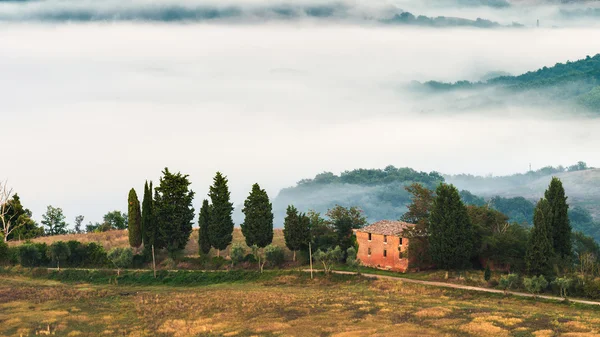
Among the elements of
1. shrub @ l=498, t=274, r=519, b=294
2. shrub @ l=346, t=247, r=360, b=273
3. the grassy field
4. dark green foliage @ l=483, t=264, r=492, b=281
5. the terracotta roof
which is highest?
the terracotta roof

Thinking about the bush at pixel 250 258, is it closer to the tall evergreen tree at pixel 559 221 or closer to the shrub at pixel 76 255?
the shrub at pixel 76 255

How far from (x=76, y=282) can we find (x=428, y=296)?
5114 centimetres

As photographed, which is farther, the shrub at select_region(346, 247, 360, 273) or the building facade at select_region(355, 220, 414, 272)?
the building facade at select_region(355, 220, 414, 272)

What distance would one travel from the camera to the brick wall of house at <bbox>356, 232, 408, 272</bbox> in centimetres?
9806

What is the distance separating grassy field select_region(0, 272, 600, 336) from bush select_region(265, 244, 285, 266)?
284 inches

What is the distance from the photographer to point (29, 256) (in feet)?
360

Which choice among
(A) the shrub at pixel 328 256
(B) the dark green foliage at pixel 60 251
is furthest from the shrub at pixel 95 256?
(A) the shrub at pixel 328 256

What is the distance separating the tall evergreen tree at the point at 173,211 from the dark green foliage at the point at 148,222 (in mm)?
682

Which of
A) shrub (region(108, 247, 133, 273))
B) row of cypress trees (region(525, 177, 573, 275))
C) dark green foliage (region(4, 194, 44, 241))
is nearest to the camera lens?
row of cypress trees (region(525, 177, 573, 275))

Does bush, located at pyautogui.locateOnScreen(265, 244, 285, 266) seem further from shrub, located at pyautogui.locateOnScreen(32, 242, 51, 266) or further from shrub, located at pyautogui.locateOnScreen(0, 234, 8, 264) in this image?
shrub, located at pyautogui.locateOnScreen(0, 234, 8, 264)

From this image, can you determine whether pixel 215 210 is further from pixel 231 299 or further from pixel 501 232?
pixel 501 232

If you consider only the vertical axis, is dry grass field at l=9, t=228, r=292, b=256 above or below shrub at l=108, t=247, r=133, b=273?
above

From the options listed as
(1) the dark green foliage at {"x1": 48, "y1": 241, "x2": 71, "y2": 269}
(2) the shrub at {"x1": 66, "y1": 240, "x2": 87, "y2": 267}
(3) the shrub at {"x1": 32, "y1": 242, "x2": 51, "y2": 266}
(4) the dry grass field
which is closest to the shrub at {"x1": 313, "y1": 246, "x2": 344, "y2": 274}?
(4) the dry grass field

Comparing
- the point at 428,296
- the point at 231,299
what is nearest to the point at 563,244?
the point at 428,296
